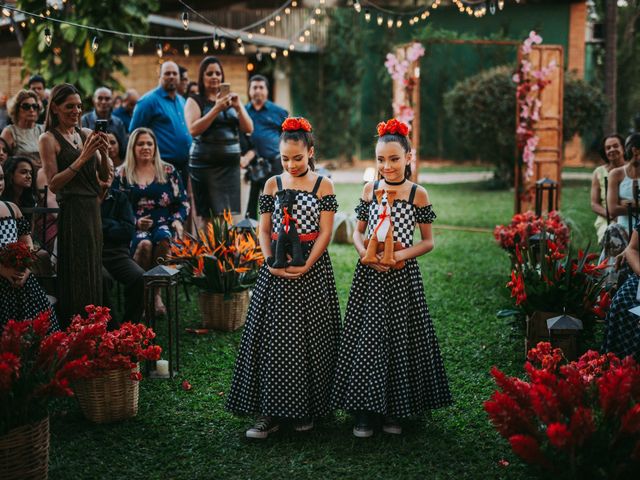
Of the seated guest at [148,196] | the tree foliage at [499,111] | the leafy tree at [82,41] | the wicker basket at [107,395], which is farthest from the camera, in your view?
the tree foliage at [499,111]

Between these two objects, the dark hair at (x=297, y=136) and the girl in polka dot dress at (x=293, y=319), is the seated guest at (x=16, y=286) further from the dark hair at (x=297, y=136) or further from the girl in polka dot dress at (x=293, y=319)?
the dark hair at (x=297, y=136)

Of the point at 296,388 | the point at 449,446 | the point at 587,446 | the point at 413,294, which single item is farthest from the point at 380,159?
the point at 587,446

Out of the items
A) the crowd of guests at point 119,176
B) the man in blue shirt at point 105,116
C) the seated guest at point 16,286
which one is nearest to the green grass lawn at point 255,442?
the seated guest at point 16,286

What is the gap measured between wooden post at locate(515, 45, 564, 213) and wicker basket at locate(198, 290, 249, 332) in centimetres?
609

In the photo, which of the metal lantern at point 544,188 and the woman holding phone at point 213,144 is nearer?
the woman holding phone at point 213,144

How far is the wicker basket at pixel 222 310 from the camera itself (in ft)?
20.4

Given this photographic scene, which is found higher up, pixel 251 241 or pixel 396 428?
pixel 251 241

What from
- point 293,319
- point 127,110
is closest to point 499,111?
point 127,110

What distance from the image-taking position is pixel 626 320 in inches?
171

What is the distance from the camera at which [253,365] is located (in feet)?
13.7

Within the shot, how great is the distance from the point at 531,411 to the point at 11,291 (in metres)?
2.98

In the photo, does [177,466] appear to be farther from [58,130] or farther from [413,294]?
[58,130]

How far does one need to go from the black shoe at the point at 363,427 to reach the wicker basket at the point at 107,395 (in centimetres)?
127

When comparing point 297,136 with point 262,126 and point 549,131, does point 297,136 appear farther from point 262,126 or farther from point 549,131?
point 549,131
